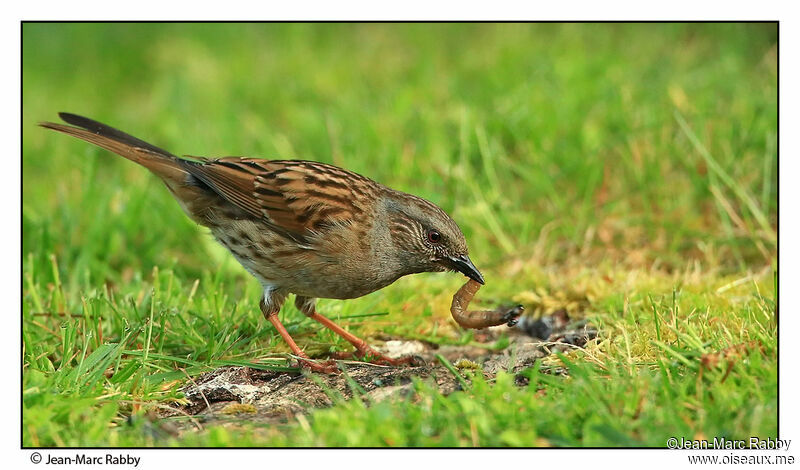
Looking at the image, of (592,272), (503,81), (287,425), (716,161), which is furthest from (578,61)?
(287,425)

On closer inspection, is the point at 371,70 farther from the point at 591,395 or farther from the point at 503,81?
the point at 591,395

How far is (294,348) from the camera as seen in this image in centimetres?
509

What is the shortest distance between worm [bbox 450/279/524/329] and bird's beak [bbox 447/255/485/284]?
0.24 feet

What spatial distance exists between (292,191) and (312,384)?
1.31 meters

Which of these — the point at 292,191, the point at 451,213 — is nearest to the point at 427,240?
the point at 292,191

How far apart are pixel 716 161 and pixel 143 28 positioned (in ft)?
28.5

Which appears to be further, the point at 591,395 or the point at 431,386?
the point at 431,386

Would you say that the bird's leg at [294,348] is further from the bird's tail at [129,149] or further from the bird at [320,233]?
the bird's tail at [129,149]

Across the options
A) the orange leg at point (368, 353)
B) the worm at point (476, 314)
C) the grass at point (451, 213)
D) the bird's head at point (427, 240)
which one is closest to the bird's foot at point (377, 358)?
the orange leg at point (368, 353)

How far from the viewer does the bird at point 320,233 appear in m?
5.23

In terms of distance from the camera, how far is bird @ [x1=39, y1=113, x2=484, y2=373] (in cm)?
523

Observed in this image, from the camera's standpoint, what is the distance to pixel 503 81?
29.9 feet

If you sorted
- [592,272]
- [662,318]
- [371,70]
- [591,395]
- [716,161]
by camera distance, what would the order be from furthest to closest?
[371,70], [716,161], [592,272], [662,318], [591,395]

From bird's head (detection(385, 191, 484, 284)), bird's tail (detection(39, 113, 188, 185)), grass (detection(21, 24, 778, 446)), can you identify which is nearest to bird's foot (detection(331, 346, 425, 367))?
grass (detection(21, 24, 778, 446))
